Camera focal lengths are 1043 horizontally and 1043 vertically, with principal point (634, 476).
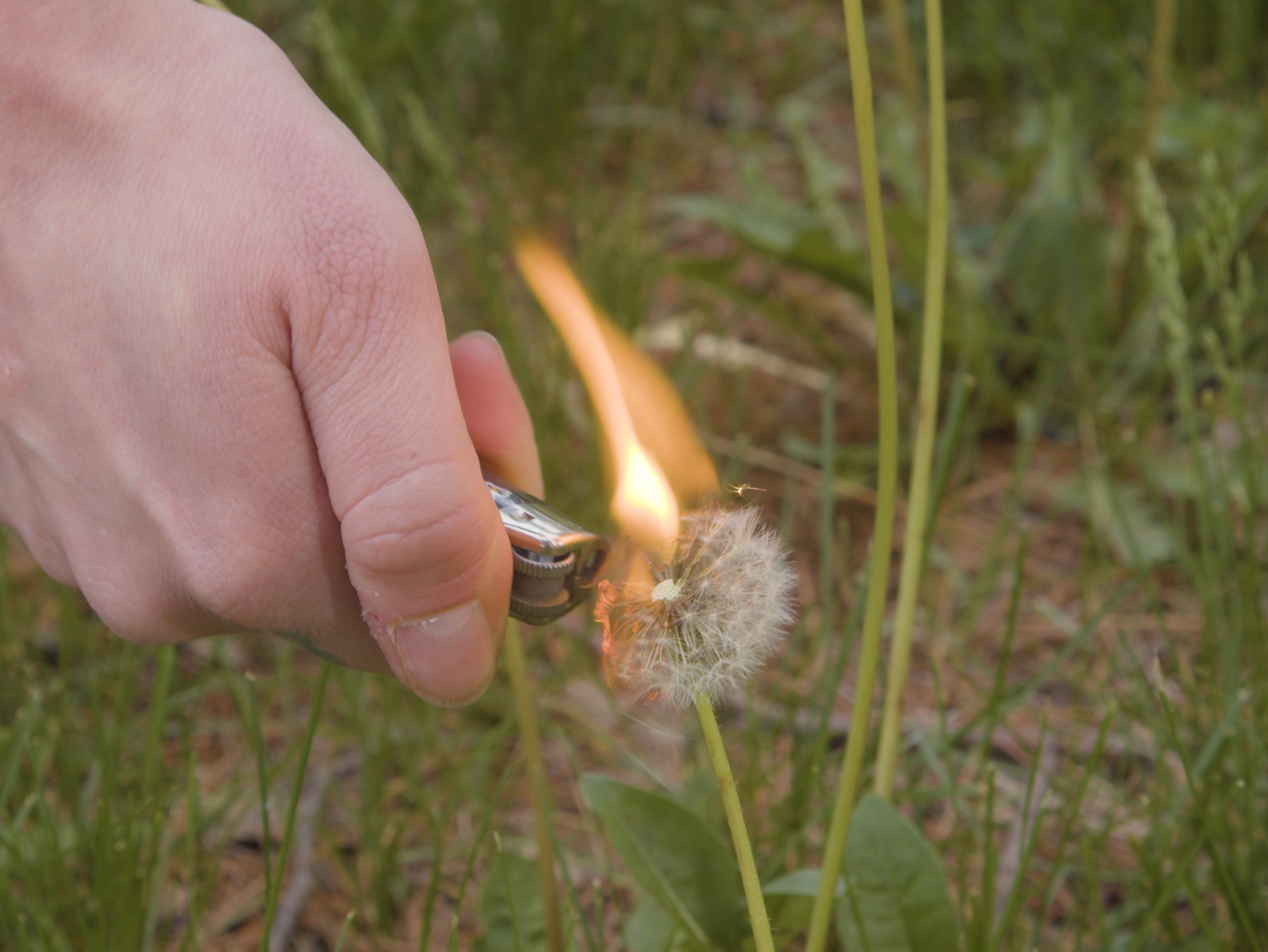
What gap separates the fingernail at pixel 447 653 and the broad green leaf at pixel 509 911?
341mm

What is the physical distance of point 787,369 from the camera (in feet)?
5.87

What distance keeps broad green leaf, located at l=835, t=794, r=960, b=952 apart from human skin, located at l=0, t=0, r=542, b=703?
0.33 meters

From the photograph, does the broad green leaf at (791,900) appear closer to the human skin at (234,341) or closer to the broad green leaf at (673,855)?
the broad green leaf at (673,855)

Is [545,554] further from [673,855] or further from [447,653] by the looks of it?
[673,855]

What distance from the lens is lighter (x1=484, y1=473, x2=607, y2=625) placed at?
0.54 m

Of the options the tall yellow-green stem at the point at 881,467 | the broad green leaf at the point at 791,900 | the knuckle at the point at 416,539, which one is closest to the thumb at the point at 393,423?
the knuckle at the point at 416,539

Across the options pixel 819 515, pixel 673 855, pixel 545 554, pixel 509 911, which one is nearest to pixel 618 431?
pixel 545 554

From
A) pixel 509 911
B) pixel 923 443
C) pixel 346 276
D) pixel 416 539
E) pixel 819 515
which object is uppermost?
pixel 346 276

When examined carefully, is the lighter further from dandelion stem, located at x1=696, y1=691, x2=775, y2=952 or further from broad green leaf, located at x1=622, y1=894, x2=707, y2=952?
broad green leaf, located at x1=622, y1=894, x2=707, y2=952

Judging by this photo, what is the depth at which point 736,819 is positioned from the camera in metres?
0.47

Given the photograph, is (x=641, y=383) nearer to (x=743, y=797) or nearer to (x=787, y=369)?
(x=787, y=369)

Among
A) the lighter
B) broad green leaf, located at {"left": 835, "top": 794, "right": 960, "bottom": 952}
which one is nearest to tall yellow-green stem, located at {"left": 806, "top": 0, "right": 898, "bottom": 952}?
broad green leaf, located at {"left": 835, "top": 794, "right": 960, "bottom": 952}

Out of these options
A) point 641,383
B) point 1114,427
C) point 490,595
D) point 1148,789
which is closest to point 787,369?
point 641,383

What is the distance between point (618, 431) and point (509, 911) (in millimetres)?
451
